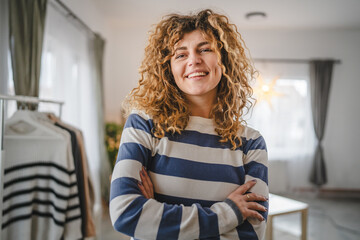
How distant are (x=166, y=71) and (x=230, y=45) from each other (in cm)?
28

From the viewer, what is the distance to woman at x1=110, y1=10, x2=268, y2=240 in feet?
2.72

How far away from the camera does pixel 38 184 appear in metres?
1.44

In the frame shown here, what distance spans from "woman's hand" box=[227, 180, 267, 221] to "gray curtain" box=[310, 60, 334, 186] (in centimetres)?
430

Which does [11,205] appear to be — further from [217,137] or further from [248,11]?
[248,11]

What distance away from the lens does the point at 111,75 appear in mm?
4645

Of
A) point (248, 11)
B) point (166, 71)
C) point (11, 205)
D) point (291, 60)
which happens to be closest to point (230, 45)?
point (166, 71)

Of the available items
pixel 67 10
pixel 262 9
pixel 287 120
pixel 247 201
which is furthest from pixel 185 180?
pixel 287 120

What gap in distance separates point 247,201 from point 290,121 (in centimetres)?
426

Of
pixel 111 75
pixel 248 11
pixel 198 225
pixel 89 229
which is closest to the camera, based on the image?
pixel 198 225

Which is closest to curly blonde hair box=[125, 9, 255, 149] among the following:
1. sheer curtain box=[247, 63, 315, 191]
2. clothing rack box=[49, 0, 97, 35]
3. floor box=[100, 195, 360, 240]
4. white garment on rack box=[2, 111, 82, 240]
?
white garment on rack box=[2, 111, 82, 240]

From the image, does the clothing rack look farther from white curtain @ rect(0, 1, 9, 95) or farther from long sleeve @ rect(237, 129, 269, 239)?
long sleeve @ rect(237, 129, 269, 239)

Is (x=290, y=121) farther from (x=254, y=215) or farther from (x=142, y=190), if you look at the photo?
(x=142, y=190)

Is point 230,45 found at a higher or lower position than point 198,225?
higher

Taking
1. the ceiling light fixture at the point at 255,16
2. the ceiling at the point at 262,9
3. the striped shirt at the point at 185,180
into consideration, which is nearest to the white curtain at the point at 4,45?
the striped shirt at the point at 185,180
